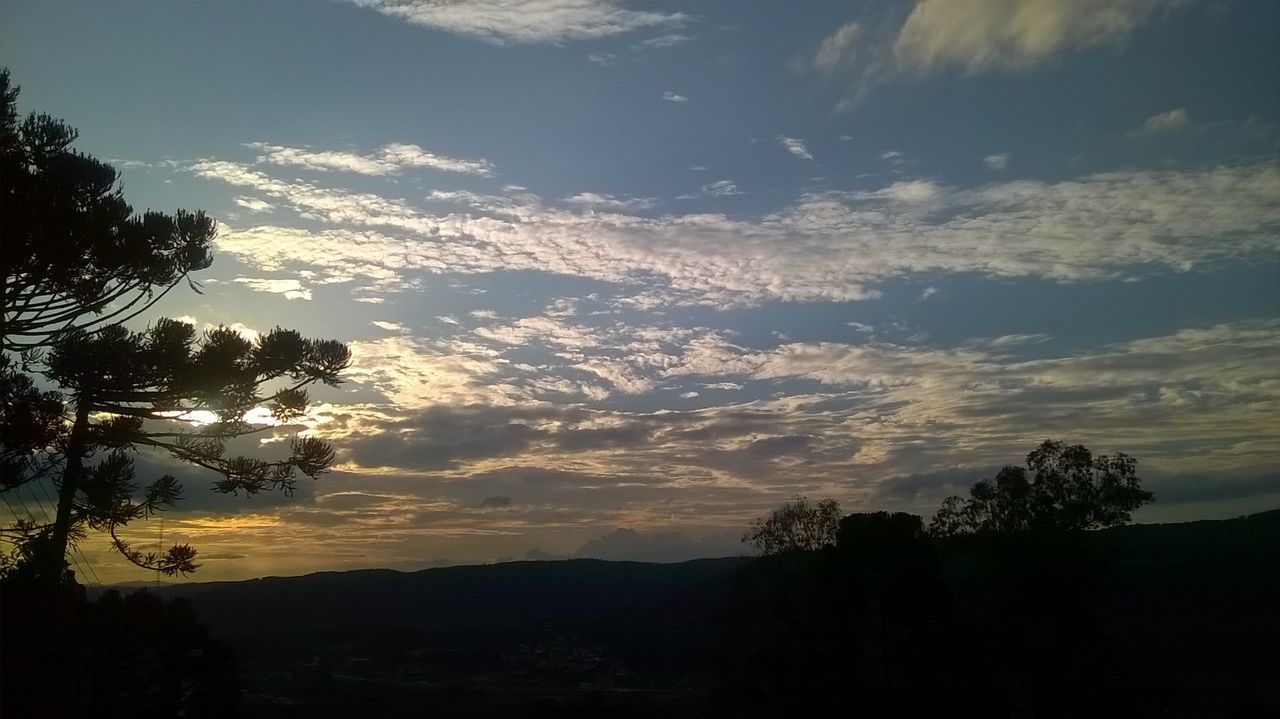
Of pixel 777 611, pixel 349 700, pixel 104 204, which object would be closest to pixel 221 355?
pixel 104 204

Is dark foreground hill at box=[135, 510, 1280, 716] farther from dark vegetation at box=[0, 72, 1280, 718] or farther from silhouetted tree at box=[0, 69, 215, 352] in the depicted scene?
silhouetted tree at box=[0, 69, 215, 352]

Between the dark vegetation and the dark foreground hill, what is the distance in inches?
10.7

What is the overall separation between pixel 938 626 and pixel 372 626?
6608 cm

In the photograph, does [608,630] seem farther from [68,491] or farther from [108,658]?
[68,491]

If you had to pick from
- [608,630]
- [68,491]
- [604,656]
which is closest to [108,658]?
[68,491]

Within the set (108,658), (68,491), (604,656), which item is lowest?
(604,656)

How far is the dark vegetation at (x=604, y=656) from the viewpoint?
45.6 ft

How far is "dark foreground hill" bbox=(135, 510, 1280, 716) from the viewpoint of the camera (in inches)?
1268

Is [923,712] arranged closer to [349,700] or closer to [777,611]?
[777,611]

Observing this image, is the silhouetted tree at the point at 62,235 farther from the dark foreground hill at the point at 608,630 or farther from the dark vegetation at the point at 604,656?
the dark foreground hill at the point at 608,630

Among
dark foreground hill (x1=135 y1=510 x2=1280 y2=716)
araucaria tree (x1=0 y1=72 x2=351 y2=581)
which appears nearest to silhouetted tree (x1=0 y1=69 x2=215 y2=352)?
araucaria tree (x1=0 y1=72 x2=351 y2=581)

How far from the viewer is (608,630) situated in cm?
7781

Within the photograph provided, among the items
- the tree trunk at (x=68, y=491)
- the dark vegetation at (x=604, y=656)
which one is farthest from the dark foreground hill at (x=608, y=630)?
the tree trunk at (x=68, y=491)

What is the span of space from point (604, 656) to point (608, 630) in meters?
10.3
